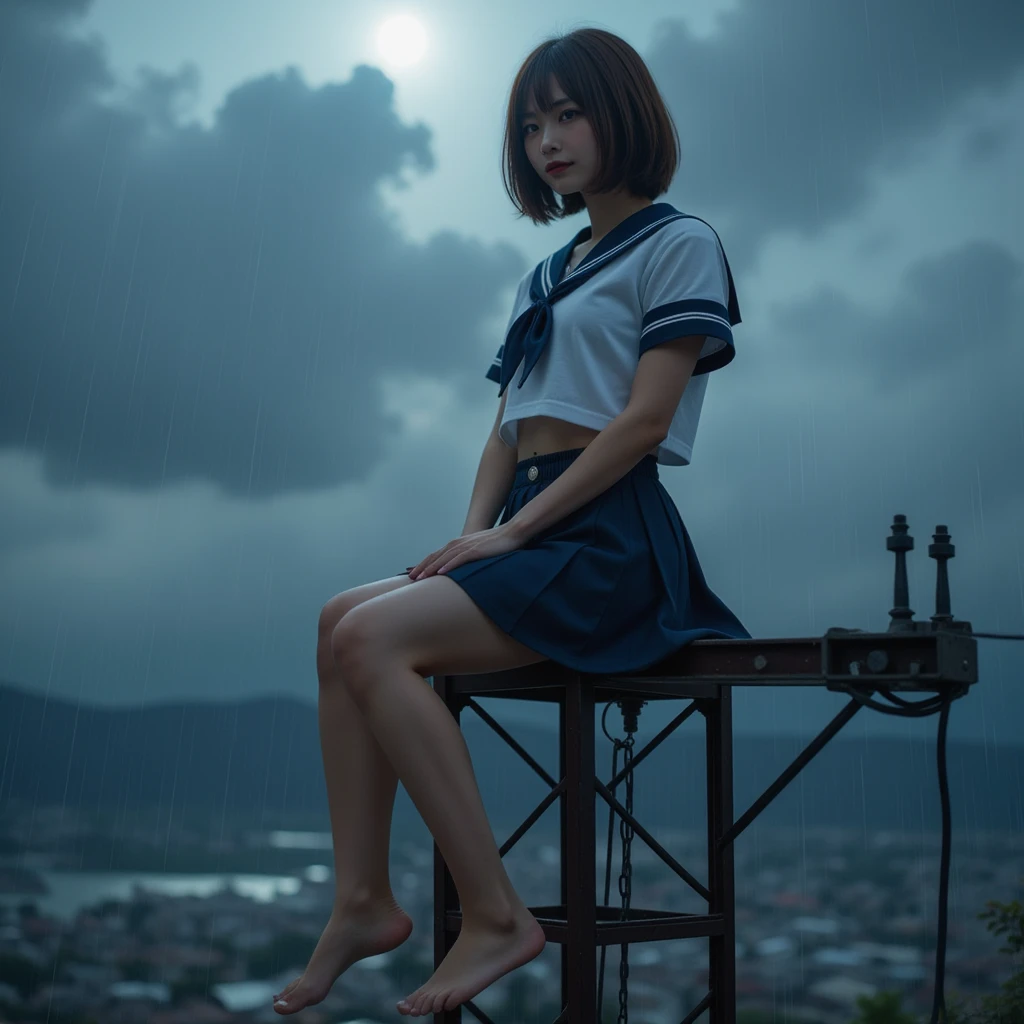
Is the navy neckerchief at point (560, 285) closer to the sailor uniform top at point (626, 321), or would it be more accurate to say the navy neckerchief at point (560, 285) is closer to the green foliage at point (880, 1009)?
the sailor uniform top at point (626, 321)

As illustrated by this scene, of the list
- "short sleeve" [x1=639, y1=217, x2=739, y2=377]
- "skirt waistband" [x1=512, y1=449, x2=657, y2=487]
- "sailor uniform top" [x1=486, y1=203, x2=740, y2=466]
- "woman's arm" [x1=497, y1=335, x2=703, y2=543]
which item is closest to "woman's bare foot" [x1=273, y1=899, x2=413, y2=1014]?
"woman's arm" [x1=497, y1=335, x2=703, y2=543]

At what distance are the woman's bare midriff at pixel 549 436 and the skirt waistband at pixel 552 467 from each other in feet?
0.04

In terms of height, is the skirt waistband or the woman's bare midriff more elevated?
the woman's bare midriff

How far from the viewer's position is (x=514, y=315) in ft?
7.45

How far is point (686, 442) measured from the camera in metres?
2.09

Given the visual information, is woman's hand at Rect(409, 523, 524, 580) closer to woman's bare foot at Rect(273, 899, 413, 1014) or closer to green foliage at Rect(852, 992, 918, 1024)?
woman's bare foot at Rect(273, 899, 413, 1014)

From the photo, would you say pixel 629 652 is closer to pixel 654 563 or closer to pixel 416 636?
pixel 654 563

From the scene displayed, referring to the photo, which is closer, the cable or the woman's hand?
the cable

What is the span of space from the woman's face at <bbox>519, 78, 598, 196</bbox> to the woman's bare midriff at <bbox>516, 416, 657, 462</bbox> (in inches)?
17.1

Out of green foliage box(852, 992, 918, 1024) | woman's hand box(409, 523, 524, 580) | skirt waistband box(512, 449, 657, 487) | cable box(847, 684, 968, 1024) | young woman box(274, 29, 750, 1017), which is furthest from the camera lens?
green foliage box(852, 992, 918, 1024)

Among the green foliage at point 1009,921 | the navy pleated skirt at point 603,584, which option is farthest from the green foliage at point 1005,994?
the navy pleated skirt at point 603,584

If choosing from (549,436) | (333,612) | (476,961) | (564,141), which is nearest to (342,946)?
(476,961)

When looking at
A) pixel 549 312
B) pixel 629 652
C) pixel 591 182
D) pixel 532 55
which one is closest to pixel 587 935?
pixel 629 652

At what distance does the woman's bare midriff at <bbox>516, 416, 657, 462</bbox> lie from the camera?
81.0 inches
